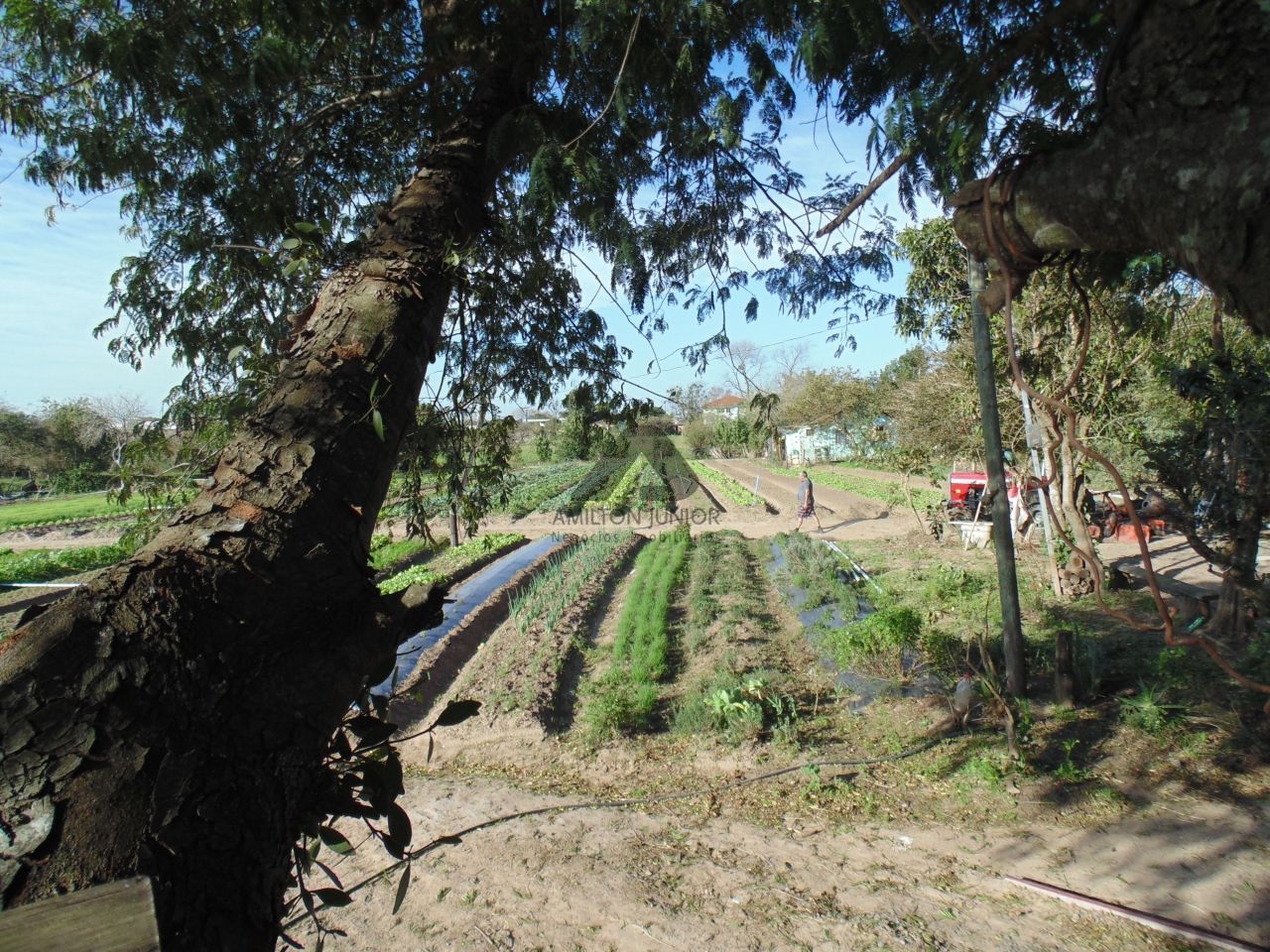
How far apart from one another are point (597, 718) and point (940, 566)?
7.33 m

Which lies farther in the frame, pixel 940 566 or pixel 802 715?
pixel 940 566

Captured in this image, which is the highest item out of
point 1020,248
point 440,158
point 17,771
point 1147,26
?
point 440,158

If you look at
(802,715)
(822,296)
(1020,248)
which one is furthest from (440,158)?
(802,715)

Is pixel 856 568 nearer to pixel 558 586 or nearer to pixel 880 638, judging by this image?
pixel 880 638

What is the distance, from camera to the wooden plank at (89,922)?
81cm

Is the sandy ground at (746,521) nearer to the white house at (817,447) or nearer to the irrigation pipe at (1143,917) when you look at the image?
the irrigation pipe at (1143,917)

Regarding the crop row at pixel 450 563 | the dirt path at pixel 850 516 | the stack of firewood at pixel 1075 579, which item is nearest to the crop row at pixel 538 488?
the crop row at pixel 450 563

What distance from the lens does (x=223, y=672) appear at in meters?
1.09

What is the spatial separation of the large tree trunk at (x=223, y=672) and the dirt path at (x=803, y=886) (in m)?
3.29

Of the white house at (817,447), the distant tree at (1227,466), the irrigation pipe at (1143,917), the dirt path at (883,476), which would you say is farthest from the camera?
the white house at (817,447)

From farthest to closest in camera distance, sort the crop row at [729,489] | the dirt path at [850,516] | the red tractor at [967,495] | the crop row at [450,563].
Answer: the crop row at [729,489], the dirt path at [850,516], the red tractor at [967,495], the crop row at [450,563]

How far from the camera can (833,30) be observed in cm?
287

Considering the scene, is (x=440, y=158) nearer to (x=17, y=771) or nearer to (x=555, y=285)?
(x=555, y=285)

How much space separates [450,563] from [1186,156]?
51.4 feet
